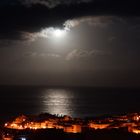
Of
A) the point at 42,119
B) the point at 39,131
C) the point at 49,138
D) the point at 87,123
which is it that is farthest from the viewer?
the point at 42,119

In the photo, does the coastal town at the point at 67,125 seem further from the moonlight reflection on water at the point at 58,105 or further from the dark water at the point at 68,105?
the moonlight reflection on water at the point at 58,105

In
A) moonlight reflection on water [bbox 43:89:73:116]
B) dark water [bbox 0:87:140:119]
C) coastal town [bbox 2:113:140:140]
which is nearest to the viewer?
coastal town [bbox 2:113:140:140]

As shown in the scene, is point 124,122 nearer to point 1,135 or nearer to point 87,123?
point 87,123

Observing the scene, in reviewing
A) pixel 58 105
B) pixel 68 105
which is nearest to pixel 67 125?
pixel 58 105

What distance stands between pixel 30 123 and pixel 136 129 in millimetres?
7381

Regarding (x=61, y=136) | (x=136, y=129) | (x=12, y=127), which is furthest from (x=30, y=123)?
(x=136, y=129)

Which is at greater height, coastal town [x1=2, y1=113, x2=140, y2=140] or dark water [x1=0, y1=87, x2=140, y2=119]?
dark water [x1=0, y1=87, x2=140, y2=119]

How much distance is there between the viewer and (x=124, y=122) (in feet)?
85.4

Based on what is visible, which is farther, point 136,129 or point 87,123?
point 87,123

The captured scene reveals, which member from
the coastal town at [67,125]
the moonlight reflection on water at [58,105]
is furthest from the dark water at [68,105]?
the coastal town at [67,125]

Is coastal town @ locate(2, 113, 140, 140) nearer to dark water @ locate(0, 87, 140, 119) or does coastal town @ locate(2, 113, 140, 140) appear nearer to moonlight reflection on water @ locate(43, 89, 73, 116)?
dark water @ locate(0, 87, 140, 119)

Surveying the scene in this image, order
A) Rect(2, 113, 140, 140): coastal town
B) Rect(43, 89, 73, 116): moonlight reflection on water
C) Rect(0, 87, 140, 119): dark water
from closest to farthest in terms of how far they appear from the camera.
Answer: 1. Rect(2, 113, 140, 140): coastal town
2. Rect(0, 87, 140, 119): dark water
3. Rect(43, 89, 73, 116): moonlight reflection on water

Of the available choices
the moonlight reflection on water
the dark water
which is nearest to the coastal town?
the dark water

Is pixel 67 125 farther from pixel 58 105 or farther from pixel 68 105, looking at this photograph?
pixel 68 105
